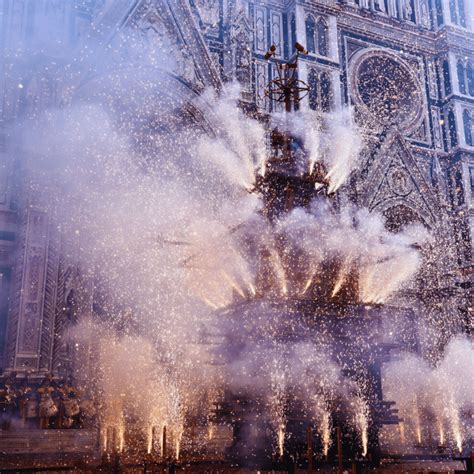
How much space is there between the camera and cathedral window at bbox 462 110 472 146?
1912 centimetres

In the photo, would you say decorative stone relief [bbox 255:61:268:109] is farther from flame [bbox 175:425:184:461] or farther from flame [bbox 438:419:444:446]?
flame [bbox 438:419:444:446]

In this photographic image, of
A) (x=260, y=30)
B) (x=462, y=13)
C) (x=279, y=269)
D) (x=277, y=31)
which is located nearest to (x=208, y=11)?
(x=260, y=30)

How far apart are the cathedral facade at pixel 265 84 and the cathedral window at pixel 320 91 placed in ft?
0.13

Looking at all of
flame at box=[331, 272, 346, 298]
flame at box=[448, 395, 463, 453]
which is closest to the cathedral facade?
flame at box=[448, 395, 463, 453]

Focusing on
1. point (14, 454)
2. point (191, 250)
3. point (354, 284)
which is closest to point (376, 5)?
point (191, 250)

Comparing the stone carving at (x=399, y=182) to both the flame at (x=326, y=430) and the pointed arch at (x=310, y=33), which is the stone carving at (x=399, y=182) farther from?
the flame at (x=326, y=430)

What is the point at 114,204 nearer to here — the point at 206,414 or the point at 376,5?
the point at 206,414

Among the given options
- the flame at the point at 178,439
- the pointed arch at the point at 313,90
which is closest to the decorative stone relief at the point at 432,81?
the pointed arch at the point at 313,90

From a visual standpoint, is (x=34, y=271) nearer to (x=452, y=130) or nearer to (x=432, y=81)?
(x=452, y=130)

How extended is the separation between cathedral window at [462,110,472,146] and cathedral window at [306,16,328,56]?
558 cm

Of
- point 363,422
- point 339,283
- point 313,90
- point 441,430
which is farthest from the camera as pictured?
point 313,90

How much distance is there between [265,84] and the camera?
1667cm

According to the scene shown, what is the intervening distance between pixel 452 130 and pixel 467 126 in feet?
1.83

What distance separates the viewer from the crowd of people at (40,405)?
10.8 m
